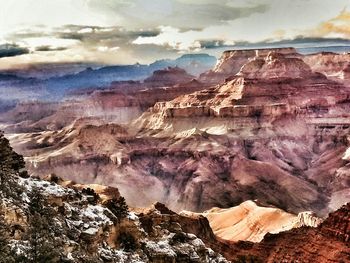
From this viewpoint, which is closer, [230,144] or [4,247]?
[4,247]

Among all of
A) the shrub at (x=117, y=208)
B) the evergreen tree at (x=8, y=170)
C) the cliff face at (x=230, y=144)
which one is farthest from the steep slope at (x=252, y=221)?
the evergreen tree at (x=8, y=170)

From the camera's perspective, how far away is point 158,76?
70.1m

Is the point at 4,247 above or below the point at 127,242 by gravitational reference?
above

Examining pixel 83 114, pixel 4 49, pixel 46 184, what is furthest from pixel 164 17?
pixel 46 184

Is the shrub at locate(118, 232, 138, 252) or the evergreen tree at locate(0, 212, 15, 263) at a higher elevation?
the evergreen tree at locate(0, 212, 15, 263)

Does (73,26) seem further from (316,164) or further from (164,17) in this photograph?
(316,164)

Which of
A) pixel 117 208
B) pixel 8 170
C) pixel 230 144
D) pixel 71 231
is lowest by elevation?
pixel 230 144

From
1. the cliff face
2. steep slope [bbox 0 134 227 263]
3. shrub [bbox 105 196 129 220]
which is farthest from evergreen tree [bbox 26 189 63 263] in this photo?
the cliff face

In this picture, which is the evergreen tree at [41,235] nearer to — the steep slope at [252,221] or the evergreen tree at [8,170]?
the evergreen tree at [8,170]

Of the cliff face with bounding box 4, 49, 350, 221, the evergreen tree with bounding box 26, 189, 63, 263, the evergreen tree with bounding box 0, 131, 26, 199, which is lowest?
the cliff face with bounding box 4, 49, 350, 221

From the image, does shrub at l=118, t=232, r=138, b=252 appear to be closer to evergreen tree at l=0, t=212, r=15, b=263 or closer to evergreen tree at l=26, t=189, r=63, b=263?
evergreen tree at l=26, t=189, r=63, b=263

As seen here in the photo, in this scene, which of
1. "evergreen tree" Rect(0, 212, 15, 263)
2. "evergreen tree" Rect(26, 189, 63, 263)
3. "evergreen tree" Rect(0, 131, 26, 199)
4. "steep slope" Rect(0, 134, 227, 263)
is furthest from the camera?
"evergreen tree" Rect(0, 131, 26, 199)

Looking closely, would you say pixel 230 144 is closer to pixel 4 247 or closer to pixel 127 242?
pixel 127 242

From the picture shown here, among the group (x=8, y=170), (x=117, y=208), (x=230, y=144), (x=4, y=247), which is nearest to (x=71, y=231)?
(x=8, y=170)
